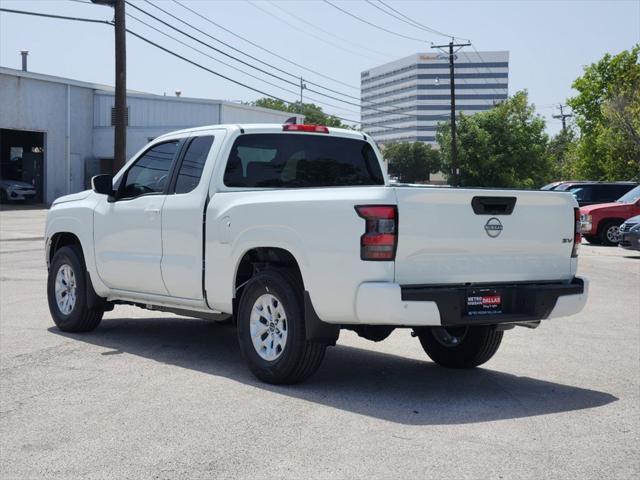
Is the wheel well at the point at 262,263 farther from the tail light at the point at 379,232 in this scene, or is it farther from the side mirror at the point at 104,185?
the side mirror at the point at 104,185

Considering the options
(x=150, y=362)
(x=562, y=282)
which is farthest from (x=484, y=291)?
(x=150, y=362)

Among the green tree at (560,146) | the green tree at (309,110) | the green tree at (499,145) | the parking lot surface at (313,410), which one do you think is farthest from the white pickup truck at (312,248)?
the green tree at (309,110)

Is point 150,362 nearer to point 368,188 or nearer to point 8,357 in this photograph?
point 8,357

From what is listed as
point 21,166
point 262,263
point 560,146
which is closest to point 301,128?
point 262,263

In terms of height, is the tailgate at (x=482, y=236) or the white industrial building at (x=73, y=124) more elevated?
the white industrial building at (x=73, y=124)

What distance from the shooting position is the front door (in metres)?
8.46

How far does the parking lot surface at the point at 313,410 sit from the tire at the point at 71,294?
180 mm

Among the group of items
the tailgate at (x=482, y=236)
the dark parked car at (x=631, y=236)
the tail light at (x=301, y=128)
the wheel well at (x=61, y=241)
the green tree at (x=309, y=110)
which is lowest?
the dark parked car at (x=631, y=236)

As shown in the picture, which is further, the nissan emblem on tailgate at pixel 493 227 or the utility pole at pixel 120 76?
the utility pole at pixel 120 76

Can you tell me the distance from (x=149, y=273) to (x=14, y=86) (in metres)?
41.7

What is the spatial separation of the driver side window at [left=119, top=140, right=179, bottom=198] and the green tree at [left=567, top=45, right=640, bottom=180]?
175 ft

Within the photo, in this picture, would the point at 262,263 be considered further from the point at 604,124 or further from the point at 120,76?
the point at 604,124

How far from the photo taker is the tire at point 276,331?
6812 millimetres

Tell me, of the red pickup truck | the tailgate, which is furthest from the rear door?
the red pickup truck
